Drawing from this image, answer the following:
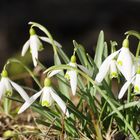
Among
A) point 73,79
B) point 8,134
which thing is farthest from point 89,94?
point 8,134

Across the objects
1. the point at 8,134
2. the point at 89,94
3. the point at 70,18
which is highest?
the point at 70,18

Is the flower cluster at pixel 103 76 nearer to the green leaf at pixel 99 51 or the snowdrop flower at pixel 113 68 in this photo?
the snowdrop flower at pixel 113 68

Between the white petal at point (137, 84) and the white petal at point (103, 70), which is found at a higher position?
the white petal at point (103, 70)

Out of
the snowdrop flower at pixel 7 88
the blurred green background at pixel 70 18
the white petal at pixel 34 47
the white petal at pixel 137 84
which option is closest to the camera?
the white petal at pixel 137 84

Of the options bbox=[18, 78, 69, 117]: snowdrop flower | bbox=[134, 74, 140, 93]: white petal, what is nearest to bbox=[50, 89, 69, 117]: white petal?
bbox=[18, 78, 69, 117]: snowdrop flower

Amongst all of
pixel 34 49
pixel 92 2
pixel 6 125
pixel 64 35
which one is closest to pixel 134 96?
pixel 34 49

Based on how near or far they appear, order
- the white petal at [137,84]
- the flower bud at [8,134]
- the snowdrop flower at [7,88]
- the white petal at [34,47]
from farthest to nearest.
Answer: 1. the flower bud at [8,134]
2. the white petal at [34,47]
3. the snowdrop flower at [7,88]
4. the white petal at [137,84]

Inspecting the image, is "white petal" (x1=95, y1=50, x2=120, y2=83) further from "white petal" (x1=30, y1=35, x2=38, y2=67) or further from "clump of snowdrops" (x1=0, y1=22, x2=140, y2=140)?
"white petal" (x1=30, y1=35, x2=38, y2=67)

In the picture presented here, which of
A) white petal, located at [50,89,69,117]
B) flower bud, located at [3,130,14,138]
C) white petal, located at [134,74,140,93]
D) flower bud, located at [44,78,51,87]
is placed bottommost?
flower bud, located at [3,130,14,138]

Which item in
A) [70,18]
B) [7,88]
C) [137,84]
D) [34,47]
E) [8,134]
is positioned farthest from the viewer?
[70,18]

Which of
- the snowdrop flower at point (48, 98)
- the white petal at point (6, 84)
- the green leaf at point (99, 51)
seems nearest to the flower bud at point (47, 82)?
the snowdrop flower at point (48, 98)

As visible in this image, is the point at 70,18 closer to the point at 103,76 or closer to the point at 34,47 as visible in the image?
the point at 34,47

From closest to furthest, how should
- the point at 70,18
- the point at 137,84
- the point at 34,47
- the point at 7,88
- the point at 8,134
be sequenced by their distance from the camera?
the point at 137,84, the point at 7,88, the point at 34,47, the point at 8,134, the point at 70,18
